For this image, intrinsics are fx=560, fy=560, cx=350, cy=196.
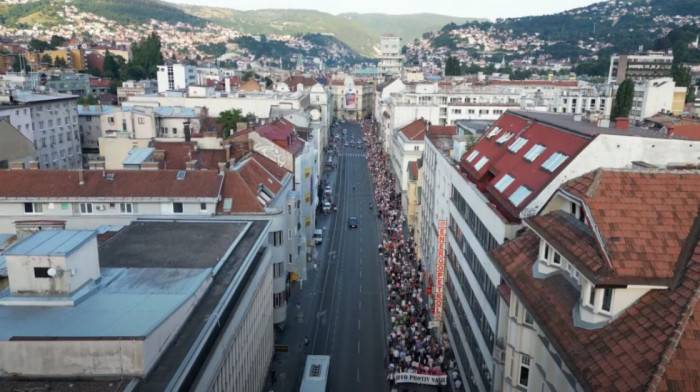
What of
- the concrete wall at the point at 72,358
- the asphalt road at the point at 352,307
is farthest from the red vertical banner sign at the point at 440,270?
the concrete wall at the point at 72,358

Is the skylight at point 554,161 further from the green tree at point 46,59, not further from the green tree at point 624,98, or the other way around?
the green tree at point 46,59

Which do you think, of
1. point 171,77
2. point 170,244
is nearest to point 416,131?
point 170,244

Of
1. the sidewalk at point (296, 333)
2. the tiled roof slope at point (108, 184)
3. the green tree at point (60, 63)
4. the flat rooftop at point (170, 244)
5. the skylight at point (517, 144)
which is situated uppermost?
the green tree at point (60, 63)

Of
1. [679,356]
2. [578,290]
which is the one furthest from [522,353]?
[679,356]

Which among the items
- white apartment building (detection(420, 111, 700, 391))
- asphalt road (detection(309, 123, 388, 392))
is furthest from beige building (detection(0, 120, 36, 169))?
white apartment building (detection(420, 111, 700, 391))

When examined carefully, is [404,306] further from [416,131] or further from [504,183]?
[416,131]

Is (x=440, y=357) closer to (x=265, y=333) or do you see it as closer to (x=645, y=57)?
(x=265, y=333)

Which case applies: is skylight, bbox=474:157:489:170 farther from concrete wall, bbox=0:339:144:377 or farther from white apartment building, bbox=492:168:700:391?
concrete wall, bbox=0:339:144:377
